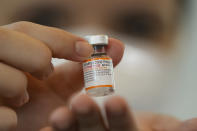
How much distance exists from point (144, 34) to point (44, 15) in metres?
0.84

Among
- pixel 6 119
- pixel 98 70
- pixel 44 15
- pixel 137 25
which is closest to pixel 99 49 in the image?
pixel 98 70

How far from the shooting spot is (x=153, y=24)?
1.91m

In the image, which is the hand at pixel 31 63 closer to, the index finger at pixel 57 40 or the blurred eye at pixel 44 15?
the index finger at pixel 57 40

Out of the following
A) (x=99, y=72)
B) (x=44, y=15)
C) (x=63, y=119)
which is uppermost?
(x=44, y=15)

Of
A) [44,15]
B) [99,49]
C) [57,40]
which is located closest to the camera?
[57,40]

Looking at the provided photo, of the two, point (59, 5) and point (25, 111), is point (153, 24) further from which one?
point (25, 111)

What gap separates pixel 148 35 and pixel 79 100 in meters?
1.55

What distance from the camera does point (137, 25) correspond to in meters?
1.88

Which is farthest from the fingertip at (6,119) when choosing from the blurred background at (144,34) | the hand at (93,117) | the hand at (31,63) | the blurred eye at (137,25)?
the blurred eye at (137,25)

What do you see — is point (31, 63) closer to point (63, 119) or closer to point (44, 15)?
point (63, 119)

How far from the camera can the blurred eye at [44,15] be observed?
168 cm

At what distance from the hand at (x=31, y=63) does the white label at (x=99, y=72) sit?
0.04 meters

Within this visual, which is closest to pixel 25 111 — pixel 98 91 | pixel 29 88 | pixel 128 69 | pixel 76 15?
pixel 29 88

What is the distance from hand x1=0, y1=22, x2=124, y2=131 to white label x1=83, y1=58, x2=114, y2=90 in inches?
1.5
